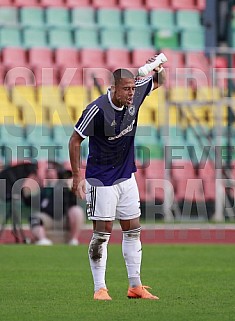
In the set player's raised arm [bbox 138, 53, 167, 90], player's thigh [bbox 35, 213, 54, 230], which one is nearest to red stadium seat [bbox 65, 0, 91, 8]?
player's thigh [bbox 35, 213, 54, 230]

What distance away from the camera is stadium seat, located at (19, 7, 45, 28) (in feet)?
A: 74.9

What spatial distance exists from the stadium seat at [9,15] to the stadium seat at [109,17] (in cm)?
192

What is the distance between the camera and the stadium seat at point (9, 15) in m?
22.7

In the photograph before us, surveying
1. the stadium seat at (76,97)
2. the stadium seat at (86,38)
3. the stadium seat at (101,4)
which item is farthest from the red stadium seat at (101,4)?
the stadium seat at (76,97)

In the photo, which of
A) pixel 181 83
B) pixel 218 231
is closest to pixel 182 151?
pixel 181 83

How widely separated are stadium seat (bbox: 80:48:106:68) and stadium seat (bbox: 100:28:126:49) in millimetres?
301

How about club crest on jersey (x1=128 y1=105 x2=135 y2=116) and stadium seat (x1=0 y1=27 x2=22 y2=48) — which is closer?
club crest on jersey (x1=128 y1=105 x2=135 y2=116)

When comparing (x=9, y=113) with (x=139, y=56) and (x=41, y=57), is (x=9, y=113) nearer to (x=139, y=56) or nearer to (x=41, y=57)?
(x=41, y=57)

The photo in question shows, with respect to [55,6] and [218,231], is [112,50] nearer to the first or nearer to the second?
[55,6]

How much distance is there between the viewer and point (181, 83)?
22.3 meters

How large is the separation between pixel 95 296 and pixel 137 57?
1414cm

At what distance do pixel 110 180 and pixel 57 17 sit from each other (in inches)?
574

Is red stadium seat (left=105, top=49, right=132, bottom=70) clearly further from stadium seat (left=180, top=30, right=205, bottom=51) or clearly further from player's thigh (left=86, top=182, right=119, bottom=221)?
player's thigh (left=86, top=182, right=119, bottom=221)

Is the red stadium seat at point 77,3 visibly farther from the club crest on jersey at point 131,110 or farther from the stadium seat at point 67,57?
the club crest on jersey at point 131,110
